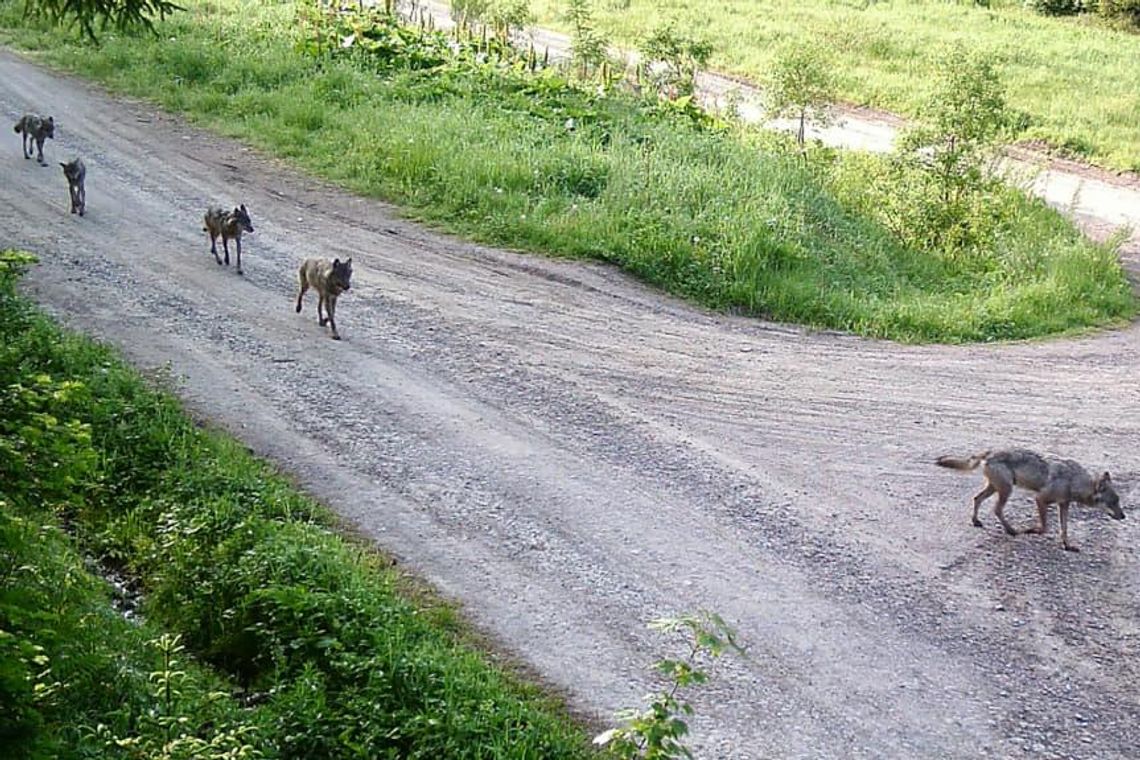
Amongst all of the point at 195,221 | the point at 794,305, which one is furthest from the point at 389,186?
the point at 794,305

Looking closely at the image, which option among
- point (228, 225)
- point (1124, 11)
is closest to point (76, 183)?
Answer: point (228, 225)

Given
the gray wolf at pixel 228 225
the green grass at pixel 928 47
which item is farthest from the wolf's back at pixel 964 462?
the green grass at pixel 928 47

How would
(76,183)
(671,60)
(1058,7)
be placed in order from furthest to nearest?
(1058,7), (671,60), (76,183)

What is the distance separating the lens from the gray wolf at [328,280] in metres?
12.8

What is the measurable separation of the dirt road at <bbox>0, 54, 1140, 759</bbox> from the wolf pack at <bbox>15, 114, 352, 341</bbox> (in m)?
0.26

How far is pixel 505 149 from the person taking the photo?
748 inches

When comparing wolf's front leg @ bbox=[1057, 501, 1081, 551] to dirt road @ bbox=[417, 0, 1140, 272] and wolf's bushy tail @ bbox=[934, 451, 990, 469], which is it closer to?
wolf's bushy tail @ bbox=[934, 451, 990, 469]

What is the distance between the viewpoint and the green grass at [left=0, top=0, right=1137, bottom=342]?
54.1 feet

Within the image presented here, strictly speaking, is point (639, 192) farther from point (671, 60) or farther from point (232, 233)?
point (671, 60)

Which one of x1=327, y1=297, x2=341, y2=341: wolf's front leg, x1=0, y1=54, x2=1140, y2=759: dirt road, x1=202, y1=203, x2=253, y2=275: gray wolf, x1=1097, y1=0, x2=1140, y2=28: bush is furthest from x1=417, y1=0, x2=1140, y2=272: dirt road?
x1=1097, y1=0, x2=1140, y2=28: bush

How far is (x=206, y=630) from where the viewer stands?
25.4 ft

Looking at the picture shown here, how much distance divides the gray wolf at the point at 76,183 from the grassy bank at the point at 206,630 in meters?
7.21

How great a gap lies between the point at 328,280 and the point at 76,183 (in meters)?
5.20

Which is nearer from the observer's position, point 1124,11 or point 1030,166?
point 1030,166
